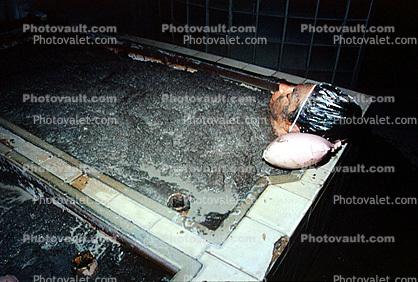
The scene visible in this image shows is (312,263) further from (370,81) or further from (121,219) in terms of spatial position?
(370,81)

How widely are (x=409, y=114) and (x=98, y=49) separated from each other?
6.34 metres

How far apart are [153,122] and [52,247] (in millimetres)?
1809

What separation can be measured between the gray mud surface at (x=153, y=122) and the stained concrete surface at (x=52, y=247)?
1.96 feet

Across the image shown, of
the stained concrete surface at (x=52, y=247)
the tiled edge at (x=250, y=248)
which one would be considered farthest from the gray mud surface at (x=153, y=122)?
the stained concrete surface at (x=52, y=247)

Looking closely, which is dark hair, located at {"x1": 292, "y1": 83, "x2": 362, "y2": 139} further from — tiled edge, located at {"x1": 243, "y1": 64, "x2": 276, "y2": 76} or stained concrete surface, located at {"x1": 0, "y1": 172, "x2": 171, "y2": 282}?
stained concrete surface, located at {"x1": 0, "y1": 172, "x2": 171, "y2": 282}

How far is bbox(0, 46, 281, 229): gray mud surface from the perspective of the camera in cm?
340

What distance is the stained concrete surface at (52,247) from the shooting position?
2.78 m

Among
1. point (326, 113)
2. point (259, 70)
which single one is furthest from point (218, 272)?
point (259, 70)

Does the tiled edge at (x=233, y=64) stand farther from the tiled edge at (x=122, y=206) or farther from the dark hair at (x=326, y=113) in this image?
the tiled edge at (x=122, y=206)

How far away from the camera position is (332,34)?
6336 mm

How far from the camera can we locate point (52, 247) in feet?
10.00

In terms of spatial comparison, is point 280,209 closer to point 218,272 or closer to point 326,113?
point 218,272

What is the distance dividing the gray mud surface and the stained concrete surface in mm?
597

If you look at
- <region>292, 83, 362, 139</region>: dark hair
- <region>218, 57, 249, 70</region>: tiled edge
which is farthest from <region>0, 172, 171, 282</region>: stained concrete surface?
<region>218, 57, 249, 70</region>: tiled edge
